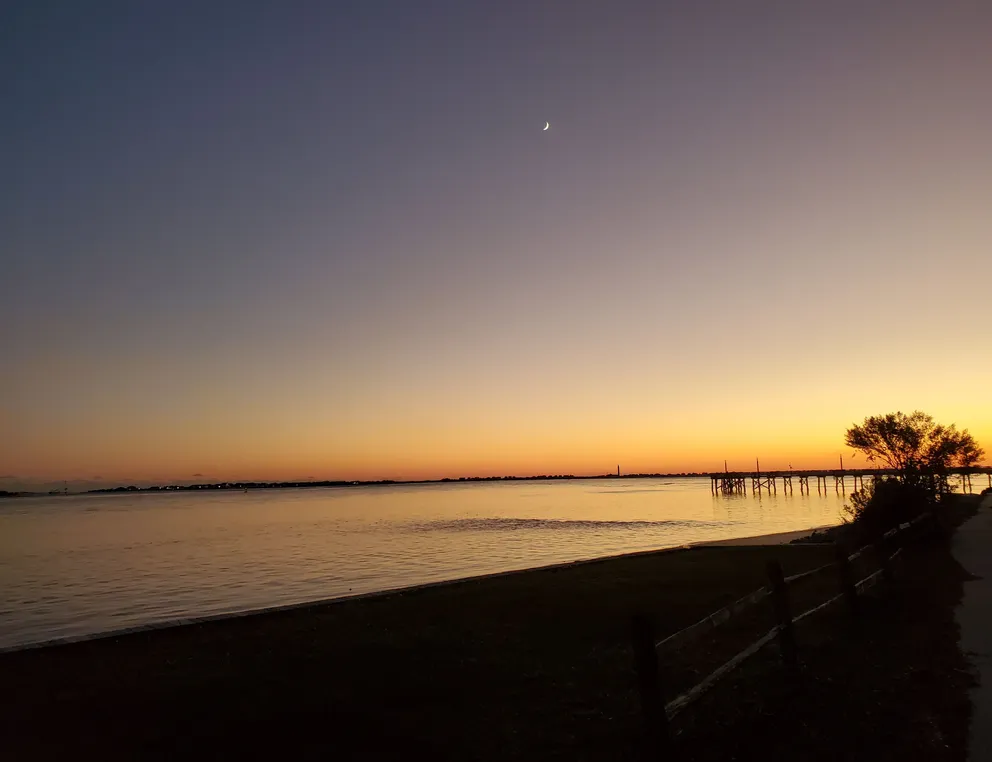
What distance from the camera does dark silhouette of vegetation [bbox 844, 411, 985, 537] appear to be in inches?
1336

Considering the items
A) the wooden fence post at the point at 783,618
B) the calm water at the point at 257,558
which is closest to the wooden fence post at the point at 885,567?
the wooden fence post at the point at 783,618

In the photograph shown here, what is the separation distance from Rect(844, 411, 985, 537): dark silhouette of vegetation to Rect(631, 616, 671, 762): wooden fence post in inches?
1236

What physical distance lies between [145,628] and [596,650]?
10473 millimetres

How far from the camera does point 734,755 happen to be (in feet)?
24.8

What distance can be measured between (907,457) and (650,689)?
5993cm

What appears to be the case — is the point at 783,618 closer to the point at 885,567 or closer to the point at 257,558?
the point at 885,567

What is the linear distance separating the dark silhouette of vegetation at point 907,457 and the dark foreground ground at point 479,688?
727 inches

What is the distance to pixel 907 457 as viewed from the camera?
56.5 metres

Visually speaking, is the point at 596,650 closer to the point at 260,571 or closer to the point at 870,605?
the point at 870,605

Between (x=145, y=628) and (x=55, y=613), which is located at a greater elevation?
(x=145, y=628)

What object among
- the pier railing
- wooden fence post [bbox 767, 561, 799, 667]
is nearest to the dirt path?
wooden fence post [bbox 767, 561, 799, 667]

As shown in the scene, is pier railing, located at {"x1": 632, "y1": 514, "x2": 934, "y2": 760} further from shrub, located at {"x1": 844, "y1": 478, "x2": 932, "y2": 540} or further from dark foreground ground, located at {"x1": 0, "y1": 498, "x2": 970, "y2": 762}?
shrub, located at {"x1": 844, "y1": 478, "x2": 932, "y2": 540}

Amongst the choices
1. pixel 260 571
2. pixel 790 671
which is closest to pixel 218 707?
pixel 790 671

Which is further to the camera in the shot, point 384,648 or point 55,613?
point 55,613
